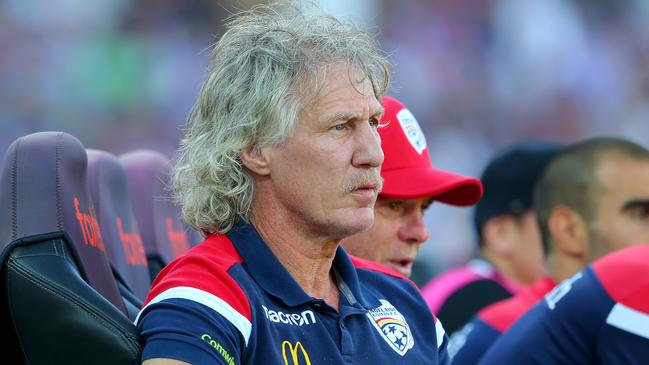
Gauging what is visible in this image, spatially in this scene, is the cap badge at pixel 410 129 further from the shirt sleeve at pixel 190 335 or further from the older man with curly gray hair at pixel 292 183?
the shirt sleeve at pixel 190 335

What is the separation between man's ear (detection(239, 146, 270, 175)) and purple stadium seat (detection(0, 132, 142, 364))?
0.43 m

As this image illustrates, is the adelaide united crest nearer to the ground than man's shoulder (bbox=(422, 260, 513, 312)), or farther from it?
farther from it

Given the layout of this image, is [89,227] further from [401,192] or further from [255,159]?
[401,192]

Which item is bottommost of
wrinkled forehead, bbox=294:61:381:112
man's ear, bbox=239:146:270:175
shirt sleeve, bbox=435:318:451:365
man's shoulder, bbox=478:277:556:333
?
man's shoulder, bbox=478:277:556:333

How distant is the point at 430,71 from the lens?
11.6 metres

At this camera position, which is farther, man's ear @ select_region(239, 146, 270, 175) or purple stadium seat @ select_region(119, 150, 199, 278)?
purple stadium seat @ select_region(119, 150, 199, 278)

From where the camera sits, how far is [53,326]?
230 cm

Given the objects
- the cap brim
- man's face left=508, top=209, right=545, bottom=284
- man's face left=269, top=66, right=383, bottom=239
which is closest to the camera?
man's face left=269, top=66, right=383, bottom=239

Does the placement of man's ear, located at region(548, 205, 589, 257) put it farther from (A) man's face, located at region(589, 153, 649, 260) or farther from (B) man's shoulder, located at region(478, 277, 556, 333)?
(B) man's shoulder, located at region(478, 277, 556, 333)

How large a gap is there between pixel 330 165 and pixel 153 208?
1.45 metres

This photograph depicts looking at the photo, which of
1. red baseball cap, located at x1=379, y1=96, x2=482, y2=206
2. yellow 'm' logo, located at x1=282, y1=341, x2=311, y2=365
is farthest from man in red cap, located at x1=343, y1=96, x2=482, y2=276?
yellow 'm' logo, located at x1=282, y1=341, x2=311, y2=365

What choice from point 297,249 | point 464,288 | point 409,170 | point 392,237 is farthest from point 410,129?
point 464,288

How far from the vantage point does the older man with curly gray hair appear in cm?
249

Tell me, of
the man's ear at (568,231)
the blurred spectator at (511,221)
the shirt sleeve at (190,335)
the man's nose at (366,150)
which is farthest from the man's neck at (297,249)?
the blurred spectator at (511,221)
